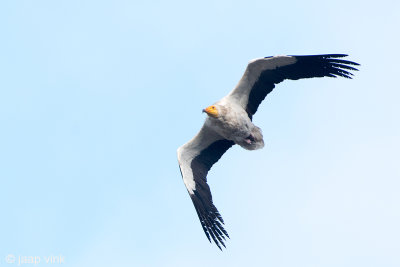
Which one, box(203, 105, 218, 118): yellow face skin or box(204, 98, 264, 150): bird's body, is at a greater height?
box(203, 105, 218, 118): yellow face skin

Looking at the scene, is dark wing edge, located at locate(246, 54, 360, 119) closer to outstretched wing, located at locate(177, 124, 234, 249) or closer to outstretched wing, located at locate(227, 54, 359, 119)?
outstretched wing, located at locate(227, 54, 359, 119)

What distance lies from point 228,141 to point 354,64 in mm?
3894

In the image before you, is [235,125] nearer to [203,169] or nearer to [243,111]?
[243,111]

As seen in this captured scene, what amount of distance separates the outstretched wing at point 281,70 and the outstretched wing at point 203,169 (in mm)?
1456

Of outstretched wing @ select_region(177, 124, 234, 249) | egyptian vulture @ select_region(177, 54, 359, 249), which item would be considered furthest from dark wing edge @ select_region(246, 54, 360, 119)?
outstretched wing @ select_region(177, 124, 234, 249)

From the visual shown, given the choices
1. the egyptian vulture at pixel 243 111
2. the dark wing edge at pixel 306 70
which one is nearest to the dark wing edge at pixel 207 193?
Result: the egyptian vulture at pixel 243 111

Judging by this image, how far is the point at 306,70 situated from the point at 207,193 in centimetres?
406

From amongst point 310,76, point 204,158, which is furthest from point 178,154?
point 310,76

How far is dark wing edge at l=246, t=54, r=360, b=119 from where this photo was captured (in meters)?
24.6

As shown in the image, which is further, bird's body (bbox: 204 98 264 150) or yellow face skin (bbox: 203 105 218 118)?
bird's body (bbox: 204 98 264 150)

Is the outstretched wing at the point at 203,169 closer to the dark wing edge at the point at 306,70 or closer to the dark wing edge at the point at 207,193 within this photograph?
the dark wing edge at the point at 207,193

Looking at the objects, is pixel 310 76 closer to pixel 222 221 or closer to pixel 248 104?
pixel 248 104

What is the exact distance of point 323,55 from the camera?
2456cm

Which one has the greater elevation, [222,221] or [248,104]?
[248,104]
